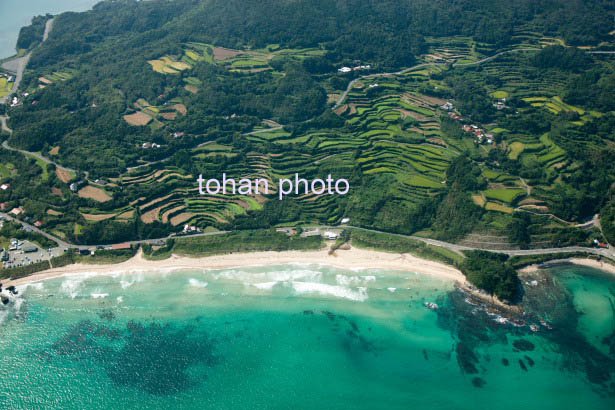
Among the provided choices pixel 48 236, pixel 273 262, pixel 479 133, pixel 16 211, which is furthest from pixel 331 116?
pixel 16 211

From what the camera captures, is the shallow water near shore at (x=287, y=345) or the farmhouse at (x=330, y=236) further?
the farmhouse at (x=330, y=236)

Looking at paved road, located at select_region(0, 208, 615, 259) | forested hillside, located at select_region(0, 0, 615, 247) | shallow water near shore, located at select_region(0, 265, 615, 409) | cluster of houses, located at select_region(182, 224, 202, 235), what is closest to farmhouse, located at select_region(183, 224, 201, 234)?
cluster of houses, located at select_region(182, 224, 202, 235)

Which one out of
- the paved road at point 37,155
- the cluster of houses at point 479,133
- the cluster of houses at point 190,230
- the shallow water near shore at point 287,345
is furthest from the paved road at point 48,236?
the cluster of houses at point 479,133

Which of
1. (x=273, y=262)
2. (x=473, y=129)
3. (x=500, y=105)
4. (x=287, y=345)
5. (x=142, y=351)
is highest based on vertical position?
(x=500, y=105)

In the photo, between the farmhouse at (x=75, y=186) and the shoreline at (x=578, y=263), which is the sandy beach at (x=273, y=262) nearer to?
the shoreline at (x=578, y=263)

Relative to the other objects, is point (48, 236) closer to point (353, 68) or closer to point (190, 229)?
point (190, 229)

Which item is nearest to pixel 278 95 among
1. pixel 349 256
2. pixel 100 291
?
pixel 349 256

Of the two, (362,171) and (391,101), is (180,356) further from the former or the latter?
(391,101)
